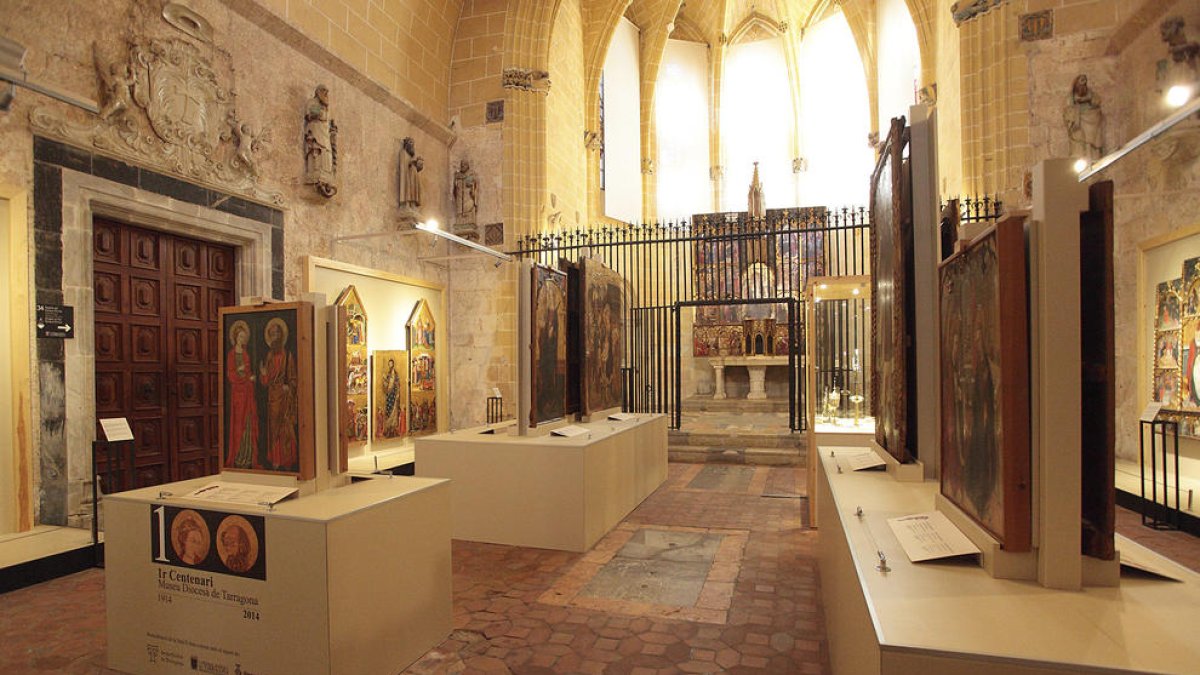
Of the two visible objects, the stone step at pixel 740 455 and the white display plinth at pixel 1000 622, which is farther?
the stone step at pixel 740 455

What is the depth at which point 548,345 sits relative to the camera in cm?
590

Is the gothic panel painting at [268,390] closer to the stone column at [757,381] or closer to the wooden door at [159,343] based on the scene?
the wooden door at [159,343]

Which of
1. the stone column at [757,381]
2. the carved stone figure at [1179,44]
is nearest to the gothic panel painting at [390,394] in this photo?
the stone column at [757,381]

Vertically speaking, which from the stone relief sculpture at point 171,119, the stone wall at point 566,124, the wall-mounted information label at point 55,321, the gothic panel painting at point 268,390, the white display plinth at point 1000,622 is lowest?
the white display plinth at point 1000,622

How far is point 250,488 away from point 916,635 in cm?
300

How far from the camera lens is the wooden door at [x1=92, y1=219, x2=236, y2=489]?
591cm

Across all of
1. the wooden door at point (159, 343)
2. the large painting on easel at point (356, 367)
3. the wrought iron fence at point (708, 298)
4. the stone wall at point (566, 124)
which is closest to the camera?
the wooden door at point (159, 343)

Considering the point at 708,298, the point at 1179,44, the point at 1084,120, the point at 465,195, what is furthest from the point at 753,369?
the point at 1179,44

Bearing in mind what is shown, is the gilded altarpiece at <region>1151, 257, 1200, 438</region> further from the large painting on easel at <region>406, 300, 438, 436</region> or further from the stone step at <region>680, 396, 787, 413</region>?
the large painting on easel at <region>406, 300, 438, 436</region>

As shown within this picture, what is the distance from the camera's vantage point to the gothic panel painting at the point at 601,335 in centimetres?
659

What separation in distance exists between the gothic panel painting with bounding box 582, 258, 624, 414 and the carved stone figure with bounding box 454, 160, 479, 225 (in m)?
4.73

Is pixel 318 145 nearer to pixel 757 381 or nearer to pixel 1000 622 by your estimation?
pixel 1000 622

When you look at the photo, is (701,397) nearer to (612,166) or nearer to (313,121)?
(612,166)

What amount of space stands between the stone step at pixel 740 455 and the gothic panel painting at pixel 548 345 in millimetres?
4054
